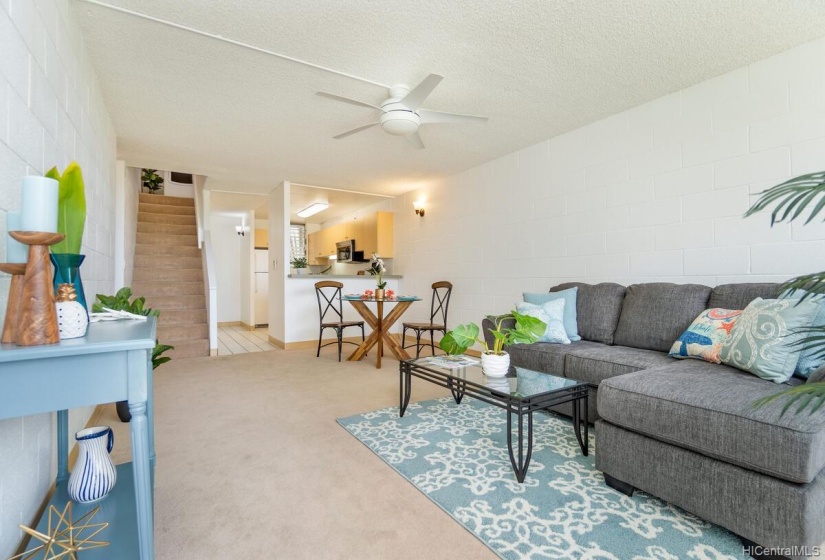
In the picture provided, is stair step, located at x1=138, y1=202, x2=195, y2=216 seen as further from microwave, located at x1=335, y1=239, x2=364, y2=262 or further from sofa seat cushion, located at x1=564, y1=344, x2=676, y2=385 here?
sofa seat cushion, located at x1=564, y1=344, x2=676, y2=385

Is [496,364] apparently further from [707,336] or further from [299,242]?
[299,242]

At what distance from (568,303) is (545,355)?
0.60 metres

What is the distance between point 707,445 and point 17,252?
7.68ft

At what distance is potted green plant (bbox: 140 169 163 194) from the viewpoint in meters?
7.65

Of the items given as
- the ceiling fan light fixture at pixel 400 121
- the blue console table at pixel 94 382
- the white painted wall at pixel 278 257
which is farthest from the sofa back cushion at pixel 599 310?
the white painted wall at pixel 278 257

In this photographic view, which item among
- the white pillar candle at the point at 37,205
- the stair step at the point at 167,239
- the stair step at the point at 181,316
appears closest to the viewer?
the white pillar candle at the point at 37,205

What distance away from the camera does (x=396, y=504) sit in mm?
1706

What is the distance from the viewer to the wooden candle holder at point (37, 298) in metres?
0.95

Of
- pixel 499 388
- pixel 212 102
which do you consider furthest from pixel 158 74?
pixel 499 388

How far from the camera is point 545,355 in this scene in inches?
111

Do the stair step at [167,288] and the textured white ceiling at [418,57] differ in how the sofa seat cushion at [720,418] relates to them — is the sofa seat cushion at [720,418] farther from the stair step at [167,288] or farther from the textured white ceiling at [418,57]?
the stair step at [167,288]

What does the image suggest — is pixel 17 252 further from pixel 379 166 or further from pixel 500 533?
pixel 379 166

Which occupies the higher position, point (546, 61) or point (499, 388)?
point (546, 61)

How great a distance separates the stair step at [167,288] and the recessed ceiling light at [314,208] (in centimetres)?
253
